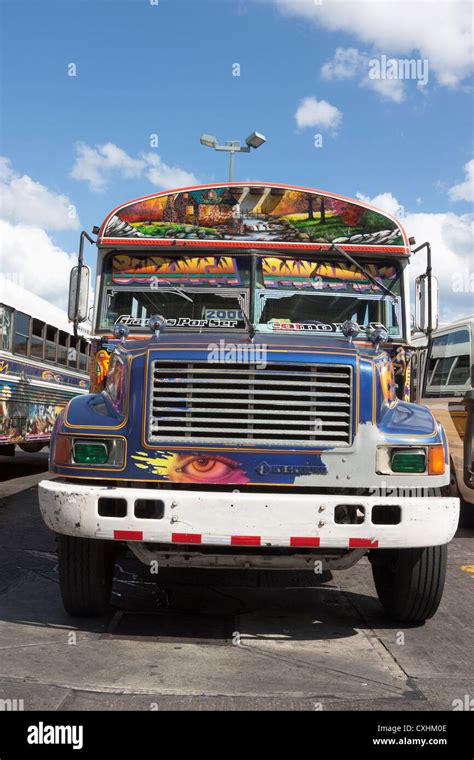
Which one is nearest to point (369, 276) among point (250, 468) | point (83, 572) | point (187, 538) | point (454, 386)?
point (250, 468)

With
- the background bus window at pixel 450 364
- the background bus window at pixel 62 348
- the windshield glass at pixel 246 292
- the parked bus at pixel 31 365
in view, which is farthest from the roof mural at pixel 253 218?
the background bus window at pixel 62 348

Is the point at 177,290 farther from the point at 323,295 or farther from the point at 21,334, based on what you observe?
the point at 21,334

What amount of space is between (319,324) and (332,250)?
22.0 inches

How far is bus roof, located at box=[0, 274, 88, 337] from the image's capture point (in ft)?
34.7

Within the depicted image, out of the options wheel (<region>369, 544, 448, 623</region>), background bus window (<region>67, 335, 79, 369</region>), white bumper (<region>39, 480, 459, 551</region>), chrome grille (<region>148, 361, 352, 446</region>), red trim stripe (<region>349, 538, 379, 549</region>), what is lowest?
wheel (<region>369, 544, 448, 623</region>)

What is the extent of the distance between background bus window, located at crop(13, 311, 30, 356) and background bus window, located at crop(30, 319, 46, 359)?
0.24m

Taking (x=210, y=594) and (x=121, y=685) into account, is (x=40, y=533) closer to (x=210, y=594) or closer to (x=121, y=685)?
(x=210, y=594)

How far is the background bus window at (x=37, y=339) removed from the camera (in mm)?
11600

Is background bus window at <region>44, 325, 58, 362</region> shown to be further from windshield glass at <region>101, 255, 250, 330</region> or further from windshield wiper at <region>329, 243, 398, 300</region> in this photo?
windshield wiper at <region>329, 243, 398, 300</region>

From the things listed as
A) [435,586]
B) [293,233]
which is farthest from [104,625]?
[293,233]

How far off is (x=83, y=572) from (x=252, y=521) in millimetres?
1107

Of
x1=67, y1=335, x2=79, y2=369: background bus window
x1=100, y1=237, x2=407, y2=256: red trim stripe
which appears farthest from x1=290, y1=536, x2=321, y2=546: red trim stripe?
x1=67, y1=335, x2=79, y2=369: background bus window

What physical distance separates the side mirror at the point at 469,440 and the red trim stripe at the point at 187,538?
4.01m

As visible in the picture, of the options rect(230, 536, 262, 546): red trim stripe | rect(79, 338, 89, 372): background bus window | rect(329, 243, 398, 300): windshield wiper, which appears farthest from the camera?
rect(79, 338, 89, 372): background bus window
